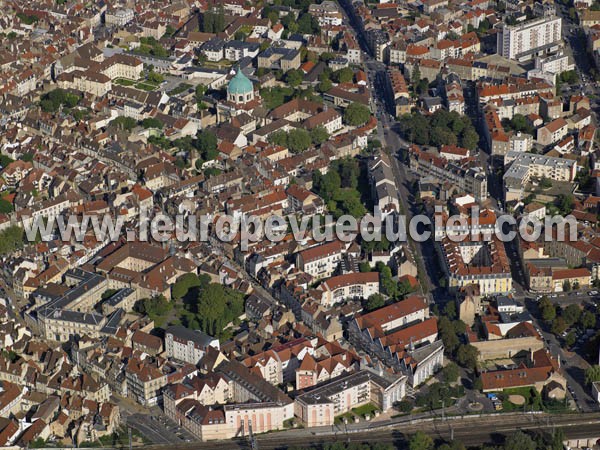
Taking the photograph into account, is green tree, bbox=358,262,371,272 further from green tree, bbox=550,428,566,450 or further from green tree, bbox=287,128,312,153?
green tree, bbox=550,428,566,450

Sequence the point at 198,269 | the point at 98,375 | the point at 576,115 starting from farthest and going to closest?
1. the point at 576,115
2. the point at 198,269
3. the point at 98,375

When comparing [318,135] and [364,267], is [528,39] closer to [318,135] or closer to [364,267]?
[318,135]

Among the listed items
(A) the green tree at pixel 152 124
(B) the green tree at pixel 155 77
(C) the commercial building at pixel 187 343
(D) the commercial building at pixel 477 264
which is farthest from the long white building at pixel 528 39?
(C) the commercial building at pixel 187 343

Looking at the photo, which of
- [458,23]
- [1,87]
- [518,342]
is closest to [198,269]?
[518,342]

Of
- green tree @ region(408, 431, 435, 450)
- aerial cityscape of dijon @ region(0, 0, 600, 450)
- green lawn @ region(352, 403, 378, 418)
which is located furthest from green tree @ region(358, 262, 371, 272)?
green tree @ region(408, 431, 435, 450)

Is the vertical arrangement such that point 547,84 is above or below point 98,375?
above

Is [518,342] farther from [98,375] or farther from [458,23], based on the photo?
[458,23]

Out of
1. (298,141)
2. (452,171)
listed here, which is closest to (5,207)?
(298,141)
